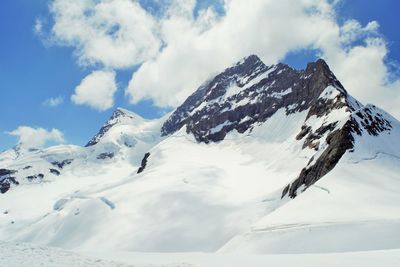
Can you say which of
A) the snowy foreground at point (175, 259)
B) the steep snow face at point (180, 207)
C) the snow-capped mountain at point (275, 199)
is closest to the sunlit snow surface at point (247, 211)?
the snowy foreground at point (175, 259)

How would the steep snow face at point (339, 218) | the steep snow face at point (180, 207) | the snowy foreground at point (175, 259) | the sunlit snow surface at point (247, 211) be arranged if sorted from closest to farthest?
the snowy foreground at point (175, 259), the sunlit snow surface at point (247, 211), the steep snow face at point (339, 218), the steep snow face at point (180, 207)

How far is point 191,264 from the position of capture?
70.6ft

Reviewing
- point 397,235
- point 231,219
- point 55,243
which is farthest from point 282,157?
point 397,235

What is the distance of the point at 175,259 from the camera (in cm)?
2331

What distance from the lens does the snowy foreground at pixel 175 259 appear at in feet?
63.5

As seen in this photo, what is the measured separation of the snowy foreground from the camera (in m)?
19.3

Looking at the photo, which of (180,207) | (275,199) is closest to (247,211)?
(275,199)

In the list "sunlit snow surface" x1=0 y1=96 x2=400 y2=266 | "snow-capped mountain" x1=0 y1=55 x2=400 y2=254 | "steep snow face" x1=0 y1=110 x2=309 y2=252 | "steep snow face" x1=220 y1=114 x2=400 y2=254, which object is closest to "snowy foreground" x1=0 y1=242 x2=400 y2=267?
"sunlit snow surface" x1=0 y1=96 x2=400 y2=266

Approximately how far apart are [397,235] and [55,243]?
8868 centimetres

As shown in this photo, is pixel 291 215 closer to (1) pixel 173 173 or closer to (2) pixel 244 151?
(1) pixel 173 173

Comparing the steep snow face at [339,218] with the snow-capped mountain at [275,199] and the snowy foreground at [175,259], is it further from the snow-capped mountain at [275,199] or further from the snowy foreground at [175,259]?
the snowy foreground at [175,259]

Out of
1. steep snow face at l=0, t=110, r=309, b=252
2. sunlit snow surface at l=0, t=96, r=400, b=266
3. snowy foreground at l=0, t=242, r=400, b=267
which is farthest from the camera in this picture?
steep snow face at l=0, t=110, r=309, b=252

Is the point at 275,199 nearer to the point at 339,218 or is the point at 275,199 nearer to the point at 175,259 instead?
the point at 339,218

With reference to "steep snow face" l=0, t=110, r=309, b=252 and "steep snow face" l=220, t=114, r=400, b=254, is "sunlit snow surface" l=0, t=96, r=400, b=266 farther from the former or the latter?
"steep snow face" l=0, t=110, r=309, b=252
